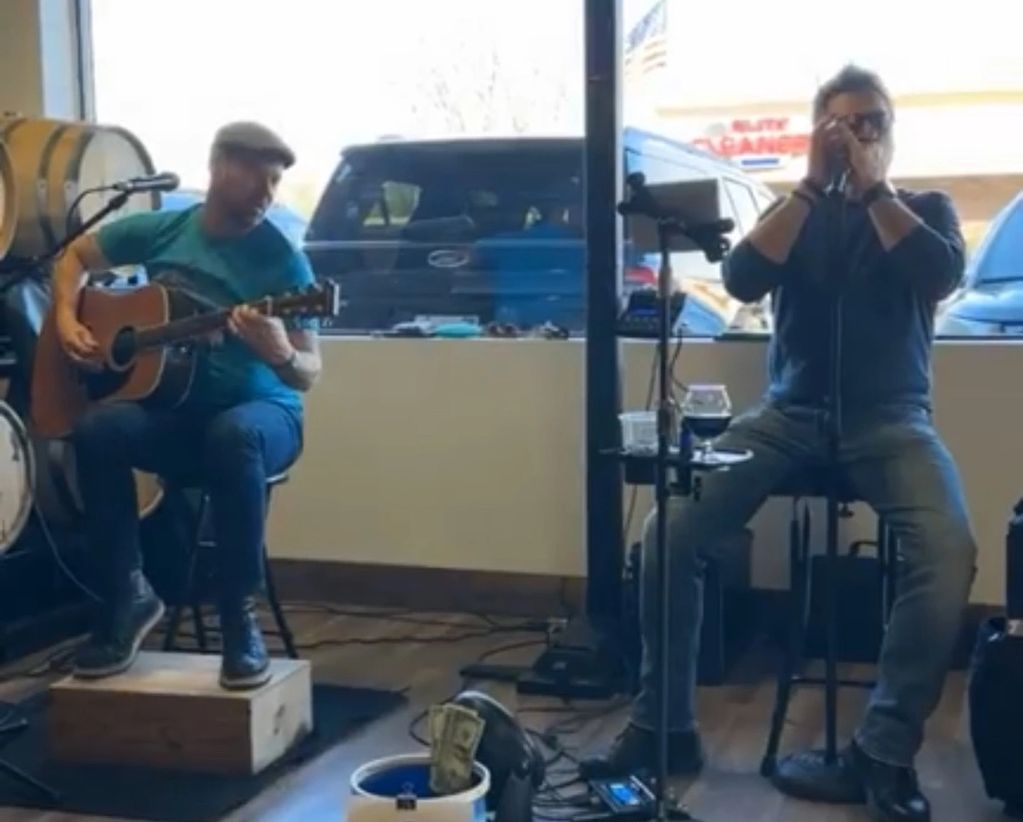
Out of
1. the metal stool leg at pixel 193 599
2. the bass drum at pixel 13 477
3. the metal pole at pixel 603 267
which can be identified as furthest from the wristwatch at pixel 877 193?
the bass drum at pixel 13 477

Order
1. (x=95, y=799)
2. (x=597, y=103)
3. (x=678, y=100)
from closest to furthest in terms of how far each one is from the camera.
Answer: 1. (x=95, y=799)
2. (x=597, y=103)
3. (x=678, y=100)

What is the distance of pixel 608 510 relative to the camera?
3449 mm

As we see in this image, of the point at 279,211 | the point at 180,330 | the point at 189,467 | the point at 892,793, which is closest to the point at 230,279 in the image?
the point at 180,330

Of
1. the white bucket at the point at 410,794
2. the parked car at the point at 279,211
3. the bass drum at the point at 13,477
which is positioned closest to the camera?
the white bucket at the point at 410,794

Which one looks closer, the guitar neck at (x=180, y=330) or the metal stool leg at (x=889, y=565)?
the guitar neck at (x=180, y=330)

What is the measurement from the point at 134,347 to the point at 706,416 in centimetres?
116

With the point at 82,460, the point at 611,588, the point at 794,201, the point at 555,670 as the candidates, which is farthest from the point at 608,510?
the point at 82,460

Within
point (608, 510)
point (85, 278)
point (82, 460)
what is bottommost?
point (608, 510)

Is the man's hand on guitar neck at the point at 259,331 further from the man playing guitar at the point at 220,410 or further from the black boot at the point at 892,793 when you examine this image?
the black boot at the point at 892,793

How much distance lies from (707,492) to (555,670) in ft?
2.36

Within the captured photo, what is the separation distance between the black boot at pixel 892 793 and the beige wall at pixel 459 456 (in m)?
1.17

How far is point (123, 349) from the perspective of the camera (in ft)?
9.75

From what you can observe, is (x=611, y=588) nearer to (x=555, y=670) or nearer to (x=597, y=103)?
(x=555, y=670)

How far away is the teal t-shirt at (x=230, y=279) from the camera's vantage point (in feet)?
9.72
